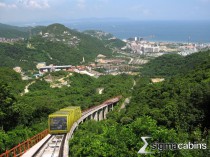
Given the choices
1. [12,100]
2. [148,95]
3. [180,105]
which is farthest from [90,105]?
[180,105]

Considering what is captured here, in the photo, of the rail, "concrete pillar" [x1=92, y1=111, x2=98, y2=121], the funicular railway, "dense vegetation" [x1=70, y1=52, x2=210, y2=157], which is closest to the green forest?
"dense vegetation" [x1=70, y1=52, x2=210, y2=157]

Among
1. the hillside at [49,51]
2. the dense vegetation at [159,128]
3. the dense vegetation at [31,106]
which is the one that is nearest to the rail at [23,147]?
the dense vegetation at [31,106]

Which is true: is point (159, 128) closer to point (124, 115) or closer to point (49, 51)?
point (124, 115)

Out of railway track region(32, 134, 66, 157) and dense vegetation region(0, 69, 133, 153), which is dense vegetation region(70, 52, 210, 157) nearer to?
railway track region(32, 134, 66, 157)

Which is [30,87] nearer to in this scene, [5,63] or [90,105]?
[90,105]

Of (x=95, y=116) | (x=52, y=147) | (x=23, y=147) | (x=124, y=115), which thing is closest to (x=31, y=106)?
(x=124, y=115)
